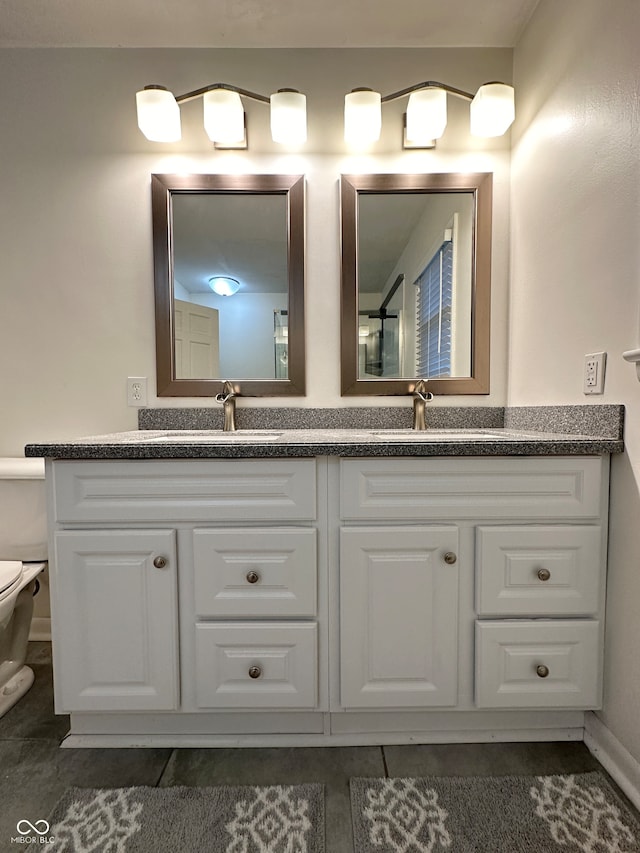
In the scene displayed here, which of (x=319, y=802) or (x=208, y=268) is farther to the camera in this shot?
(x=208, y=268)

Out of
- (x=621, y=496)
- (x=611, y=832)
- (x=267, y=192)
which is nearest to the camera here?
(x=611, y=832)

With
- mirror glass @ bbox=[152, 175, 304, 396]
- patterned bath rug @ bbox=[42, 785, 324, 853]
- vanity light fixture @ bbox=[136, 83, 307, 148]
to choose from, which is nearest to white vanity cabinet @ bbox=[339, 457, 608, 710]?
patterned bath rug @ bbox=[42, 785, 324, 853]

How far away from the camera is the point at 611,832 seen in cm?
93

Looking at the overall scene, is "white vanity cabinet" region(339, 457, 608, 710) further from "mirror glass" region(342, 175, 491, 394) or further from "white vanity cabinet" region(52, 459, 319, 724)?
"mirror glass" region(342, 175, 491, 394)

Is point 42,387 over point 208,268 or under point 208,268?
under

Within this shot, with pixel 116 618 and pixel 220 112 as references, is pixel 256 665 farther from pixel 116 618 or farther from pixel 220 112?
pixel 220 112

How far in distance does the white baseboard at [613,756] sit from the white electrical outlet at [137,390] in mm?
1698

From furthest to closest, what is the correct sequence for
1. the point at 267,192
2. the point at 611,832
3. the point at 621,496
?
the point at 267,192 < the point at 621,496 < the point at 611,832

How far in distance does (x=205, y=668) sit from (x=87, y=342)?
120 centimetres

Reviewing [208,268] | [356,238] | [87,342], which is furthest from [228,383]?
[356,238]

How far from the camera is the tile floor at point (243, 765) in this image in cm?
105

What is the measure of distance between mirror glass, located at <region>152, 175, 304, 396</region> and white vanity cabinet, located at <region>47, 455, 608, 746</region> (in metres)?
0.60

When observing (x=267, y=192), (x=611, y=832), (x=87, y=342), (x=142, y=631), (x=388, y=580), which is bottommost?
(x=611, y=832)

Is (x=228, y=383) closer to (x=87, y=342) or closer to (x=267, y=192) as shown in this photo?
(x=87, y=342)
